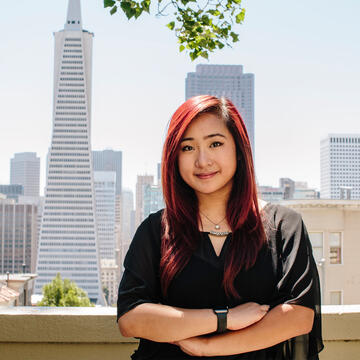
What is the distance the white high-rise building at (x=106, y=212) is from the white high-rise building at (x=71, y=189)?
45.8m

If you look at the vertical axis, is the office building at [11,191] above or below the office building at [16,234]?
above

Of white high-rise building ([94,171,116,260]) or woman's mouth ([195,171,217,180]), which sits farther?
white high-rise building ([94,171,116,260])

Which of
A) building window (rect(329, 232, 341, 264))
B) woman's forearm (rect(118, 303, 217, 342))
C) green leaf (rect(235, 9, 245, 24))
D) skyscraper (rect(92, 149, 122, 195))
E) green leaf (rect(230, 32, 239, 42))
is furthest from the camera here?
skyscraper (rect(92, 149, 122, 195))

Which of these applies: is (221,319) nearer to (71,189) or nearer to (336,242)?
(336,242)

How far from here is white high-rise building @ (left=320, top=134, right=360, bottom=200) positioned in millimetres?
116562

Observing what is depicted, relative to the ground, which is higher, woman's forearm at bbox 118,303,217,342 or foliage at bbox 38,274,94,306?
woman's forearm at bbox 118,303,217,342

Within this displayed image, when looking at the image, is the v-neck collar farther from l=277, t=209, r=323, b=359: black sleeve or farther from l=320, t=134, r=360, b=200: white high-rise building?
l=320, t=134, r=360, b=200: white high-rise building

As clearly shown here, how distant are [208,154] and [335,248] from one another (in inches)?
531

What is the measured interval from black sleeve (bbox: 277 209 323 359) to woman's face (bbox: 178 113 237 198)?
24 cm

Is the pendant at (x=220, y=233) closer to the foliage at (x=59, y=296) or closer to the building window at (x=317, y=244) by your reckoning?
the building window at (x=317, y=244)

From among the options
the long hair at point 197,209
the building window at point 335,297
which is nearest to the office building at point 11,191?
the building window at point 335,297

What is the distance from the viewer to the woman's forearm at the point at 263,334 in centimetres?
134

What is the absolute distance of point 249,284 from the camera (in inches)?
55.4

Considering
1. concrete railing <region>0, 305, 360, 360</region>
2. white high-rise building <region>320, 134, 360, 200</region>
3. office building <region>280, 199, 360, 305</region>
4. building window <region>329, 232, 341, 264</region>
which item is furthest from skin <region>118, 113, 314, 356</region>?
white high-rise building <region>320, 134, 360, 200</region>
